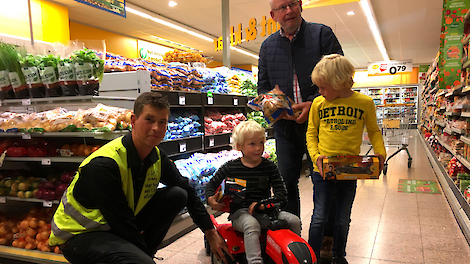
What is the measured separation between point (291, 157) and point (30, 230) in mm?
2142

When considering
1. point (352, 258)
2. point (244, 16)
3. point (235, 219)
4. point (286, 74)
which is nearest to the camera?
point (235, 219)

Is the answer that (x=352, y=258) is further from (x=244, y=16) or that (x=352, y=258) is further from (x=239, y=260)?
(x=244, y=16)

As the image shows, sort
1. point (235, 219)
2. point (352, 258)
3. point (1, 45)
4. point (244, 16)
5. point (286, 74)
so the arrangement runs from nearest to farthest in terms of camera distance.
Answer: point (235, 219) < point (286, 74) < point (352, 258) < point (1, 45) < point (244, 16)

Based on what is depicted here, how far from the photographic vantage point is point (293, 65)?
212cm

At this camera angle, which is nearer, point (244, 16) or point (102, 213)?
point (102, 213)

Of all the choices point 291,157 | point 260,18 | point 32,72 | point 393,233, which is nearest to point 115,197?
point 291,157

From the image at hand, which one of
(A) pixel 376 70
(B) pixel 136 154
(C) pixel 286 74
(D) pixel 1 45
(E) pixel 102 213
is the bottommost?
(E) pixel 102 213

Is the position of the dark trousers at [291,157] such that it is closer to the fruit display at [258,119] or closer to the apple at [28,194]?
the apple at [28,194]

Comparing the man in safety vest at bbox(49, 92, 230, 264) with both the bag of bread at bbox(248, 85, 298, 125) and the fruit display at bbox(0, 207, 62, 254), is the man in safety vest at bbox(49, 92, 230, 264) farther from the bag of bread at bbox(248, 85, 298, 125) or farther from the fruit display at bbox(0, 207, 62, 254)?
the fruit display at bbox(0, 207, 62, 254)

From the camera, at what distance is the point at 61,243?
59.9 inches

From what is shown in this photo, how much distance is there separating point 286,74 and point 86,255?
1602 millimetres

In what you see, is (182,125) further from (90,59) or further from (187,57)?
(187,57)

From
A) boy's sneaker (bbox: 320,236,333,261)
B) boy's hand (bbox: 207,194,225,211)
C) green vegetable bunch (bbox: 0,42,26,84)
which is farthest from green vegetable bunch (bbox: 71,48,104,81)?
boy's sneaker (bbox: 320,236,333,261)

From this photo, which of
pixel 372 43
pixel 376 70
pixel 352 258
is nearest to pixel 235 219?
pixel 352 258
